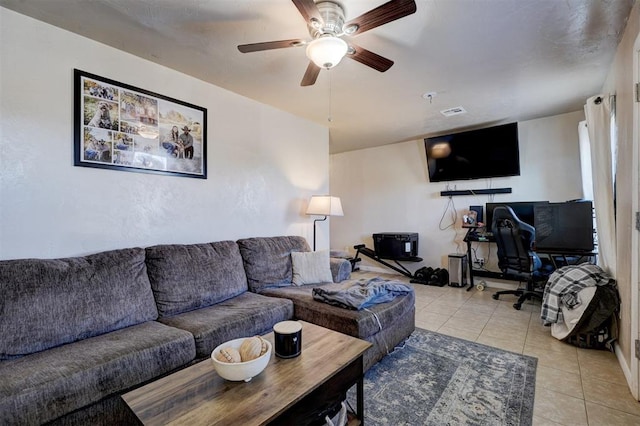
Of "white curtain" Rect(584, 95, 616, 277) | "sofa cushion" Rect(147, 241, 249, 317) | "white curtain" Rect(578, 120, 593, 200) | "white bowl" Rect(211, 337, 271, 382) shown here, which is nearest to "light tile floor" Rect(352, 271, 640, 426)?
"white curtain" Rect(584, 95, 616, 277)

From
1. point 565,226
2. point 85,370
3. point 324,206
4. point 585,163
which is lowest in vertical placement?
point 85,370

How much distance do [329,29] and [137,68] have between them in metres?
1.63

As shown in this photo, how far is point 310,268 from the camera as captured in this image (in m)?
2.94

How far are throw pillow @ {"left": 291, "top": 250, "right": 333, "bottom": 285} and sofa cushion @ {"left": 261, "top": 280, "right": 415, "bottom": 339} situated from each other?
31cm

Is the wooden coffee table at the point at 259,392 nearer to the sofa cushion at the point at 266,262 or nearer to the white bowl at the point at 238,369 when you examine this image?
the white bowl at the point at 238,369

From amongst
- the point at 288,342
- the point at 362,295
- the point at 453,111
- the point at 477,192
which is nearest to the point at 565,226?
the point at 477,192

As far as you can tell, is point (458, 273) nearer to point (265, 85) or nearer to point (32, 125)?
point (265, 85)

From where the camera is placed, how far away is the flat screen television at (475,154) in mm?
4043

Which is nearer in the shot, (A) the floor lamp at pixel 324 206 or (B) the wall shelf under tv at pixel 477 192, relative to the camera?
(A) the floor lamp at pixel 324 206

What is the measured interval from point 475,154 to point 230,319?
3.98 metres

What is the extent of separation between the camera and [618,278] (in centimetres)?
226

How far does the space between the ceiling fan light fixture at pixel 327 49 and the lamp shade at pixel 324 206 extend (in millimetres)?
1864

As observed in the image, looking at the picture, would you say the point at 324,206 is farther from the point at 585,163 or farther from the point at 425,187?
the point at 585,163

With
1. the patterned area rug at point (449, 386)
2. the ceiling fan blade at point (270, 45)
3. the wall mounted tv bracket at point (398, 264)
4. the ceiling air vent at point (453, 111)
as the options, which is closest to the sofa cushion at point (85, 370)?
the patterned area rug at point (449, 386)
